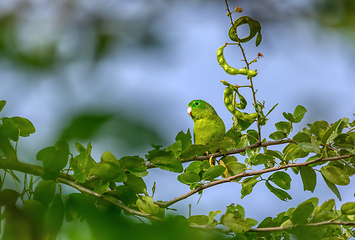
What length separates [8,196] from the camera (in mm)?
643

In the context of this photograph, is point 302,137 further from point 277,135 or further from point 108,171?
point 108,171

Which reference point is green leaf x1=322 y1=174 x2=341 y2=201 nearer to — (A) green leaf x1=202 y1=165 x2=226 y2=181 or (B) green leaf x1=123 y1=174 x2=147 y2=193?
(A) green leaf x1=202 y1=165 x2=226 y2=181

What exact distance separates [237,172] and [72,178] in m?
0.45

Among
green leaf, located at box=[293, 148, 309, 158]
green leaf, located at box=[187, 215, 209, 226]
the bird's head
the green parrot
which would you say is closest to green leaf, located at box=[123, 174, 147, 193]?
green leaf, located at box=[187, 215, 209, 226]

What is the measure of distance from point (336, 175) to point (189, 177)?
0.38m

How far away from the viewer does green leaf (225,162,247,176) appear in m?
1.08

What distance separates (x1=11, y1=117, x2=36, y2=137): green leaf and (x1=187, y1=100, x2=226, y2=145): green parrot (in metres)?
0.78

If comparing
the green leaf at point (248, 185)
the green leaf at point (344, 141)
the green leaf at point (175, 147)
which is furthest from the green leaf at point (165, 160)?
the green leaf at point (344, 141)

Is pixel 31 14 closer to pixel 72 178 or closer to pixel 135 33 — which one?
pixel 135 33

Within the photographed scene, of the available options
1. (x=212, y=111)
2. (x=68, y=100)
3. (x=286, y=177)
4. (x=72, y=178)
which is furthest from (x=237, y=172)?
(x=68, y=100)

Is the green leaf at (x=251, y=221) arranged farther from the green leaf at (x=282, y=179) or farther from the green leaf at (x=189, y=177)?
the green leaf at (x=189, y=177)

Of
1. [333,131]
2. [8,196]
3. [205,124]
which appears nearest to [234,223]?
[333,131]

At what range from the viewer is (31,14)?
0.37 m

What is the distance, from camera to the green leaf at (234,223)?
2.86 feet
